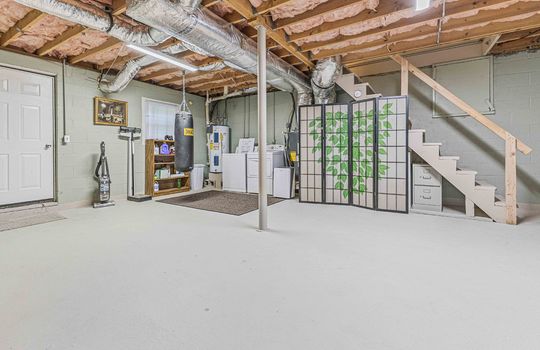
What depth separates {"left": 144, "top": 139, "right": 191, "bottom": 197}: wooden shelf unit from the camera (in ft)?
19.9

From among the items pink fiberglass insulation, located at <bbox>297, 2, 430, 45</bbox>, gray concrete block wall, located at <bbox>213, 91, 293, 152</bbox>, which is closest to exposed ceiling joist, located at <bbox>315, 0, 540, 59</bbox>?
pink fiberglass insulation, located at <bbox>297, 2, 430, 45</bbox>

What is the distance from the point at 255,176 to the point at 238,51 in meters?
3.22

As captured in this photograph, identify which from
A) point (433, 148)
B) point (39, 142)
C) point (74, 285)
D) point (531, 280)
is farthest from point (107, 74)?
point (531, 280)

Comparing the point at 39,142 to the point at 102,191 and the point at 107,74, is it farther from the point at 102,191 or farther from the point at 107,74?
the point at 107,74

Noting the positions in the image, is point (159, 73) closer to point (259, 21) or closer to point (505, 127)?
point (259, 21)

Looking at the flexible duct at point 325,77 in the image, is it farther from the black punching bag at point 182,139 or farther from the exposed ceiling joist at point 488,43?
the black punching bag at point 182,139

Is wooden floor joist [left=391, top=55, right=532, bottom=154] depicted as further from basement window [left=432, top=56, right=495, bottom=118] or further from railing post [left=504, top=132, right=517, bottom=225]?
basement window [left=432, top=56, right=495, bottom=118]

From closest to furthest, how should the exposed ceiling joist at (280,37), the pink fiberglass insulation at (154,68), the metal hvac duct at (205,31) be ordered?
1. the metal hvac duct at (205,31)
2. the exposed ceiling joist at (280,37)
3. the pink fiberglass insulation at (154,68)

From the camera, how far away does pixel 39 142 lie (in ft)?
14.9

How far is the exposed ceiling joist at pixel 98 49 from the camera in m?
4.02

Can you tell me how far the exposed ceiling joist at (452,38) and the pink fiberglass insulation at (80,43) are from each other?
13.8 feet

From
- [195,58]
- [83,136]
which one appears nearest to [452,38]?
[195,58]

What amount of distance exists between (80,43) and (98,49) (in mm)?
283

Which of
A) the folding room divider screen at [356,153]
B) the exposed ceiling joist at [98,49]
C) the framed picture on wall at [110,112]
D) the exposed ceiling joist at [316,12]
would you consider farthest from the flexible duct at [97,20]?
the folding room divider screen at [356,153]
